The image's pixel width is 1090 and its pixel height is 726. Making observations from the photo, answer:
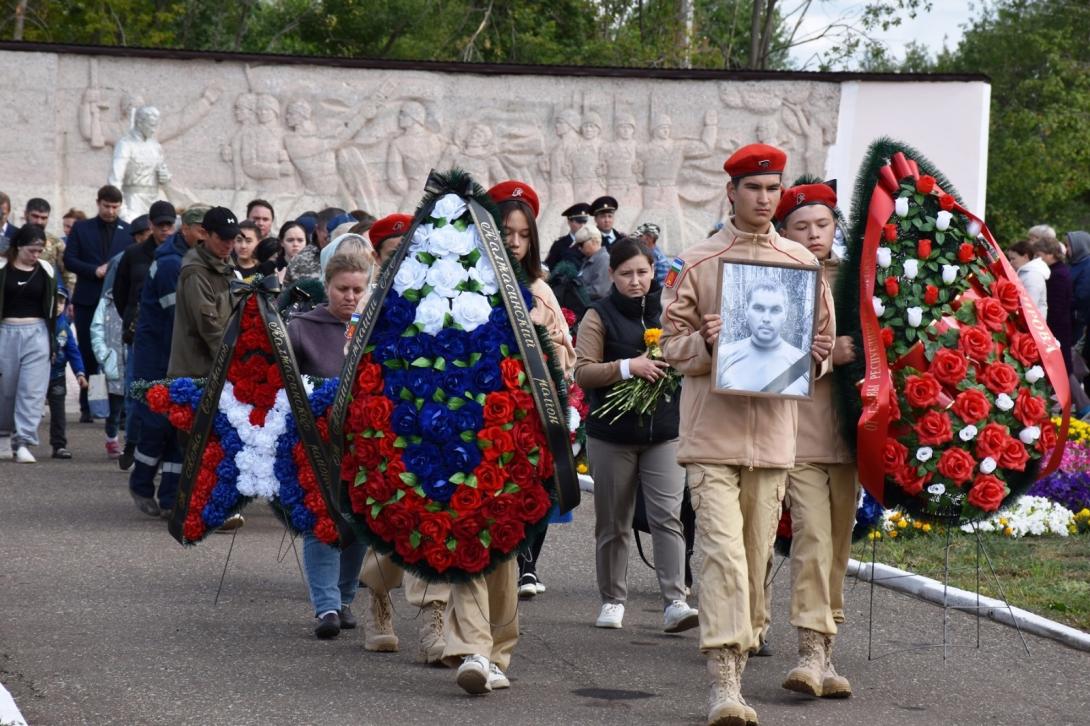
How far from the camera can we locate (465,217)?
661 cm

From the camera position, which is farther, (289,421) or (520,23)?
(520,23)

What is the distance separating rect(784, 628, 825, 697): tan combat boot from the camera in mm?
6418

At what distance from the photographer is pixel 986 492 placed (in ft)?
22.8

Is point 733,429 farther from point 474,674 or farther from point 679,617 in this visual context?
point 679,617

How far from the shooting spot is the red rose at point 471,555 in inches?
251

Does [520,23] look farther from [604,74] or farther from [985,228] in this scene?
[985,228]

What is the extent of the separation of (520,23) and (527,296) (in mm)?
30804

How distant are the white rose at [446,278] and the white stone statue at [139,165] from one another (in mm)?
15477

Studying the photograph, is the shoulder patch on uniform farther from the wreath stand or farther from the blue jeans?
the blue jeans

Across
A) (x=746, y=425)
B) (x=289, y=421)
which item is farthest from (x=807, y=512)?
(x=289, y=421)

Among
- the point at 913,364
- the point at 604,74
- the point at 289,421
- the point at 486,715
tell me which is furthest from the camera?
the point at 604,74

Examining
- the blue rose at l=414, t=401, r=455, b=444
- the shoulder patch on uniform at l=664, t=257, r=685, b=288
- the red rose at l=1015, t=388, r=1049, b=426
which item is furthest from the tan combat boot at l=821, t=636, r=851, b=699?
the blue rose at l=414, t=401, r=455, b=444

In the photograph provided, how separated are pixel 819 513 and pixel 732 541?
696mm

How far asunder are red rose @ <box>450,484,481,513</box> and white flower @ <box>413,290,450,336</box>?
0.60m
